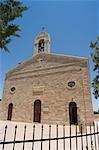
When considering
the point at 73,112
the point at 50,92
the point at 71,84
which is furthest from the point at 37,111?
the point at 71,84

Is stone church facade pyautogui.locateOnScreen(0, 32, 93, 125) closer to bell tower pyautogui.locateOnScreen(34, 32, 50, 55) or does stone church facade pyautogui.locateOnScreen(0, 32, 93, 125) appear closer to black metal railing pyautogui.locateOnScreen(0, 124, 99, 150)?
bell tower pyautogui.locateOnScreen(34, 32, 50, 55)

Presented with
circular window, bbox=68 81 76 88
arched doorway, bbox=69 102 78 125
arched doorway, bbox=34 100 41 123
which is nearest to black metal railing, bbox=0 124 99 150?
arched doorway, bbox=69 102 78 125

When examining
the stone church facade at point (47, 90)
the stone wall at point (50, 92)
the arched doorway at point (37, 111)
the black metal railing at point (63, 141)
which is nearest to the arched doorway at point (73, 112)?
the stone church facade at point (47, 90)

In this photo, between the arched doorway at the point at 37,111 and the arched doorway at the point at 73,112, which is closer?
the arched doorway at the point at 73,112

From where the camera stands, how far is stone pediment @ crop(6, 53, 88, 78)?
57.5ft

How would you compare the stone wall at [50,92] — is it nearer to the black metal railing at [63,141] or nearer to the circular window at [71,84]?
the circular window at [71,84]

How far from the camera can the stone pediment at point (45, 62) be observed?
17531 mm

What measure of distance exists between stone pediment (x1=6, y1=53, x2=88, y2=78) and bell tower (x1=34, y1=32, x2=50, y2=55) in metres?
0.83

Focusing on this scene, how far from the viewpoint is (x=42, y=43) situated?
2064 cm

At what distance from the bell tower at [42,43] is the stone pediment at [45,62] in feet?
2.71

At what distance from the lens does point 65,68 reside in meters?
17.6

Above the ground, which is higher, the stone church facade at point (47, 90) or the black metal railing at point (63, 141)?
the stone church facade at point (47, 90)

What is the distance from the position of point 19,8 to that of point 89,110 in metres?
11.5

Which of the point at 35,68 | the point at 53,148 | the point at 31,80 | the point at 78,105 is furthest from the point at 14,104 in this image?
the point at 53,148
